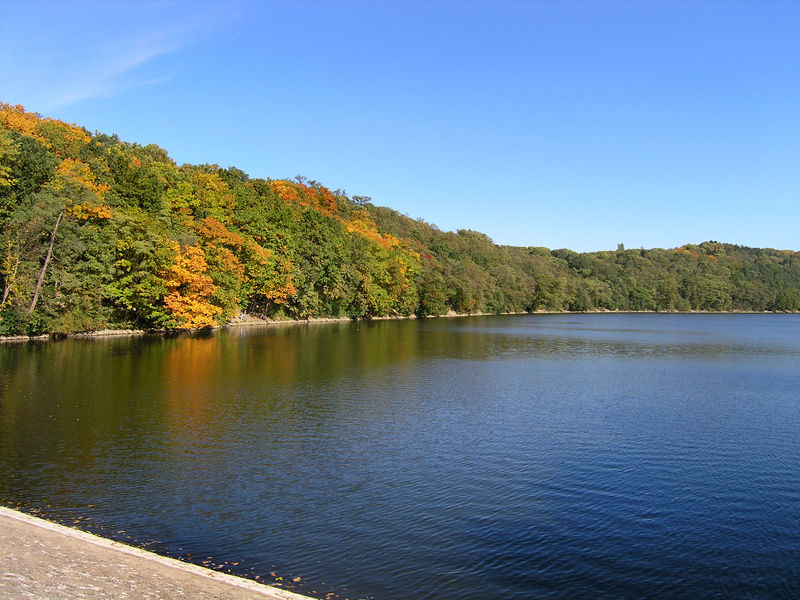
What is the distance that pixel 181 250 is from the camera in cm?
5269

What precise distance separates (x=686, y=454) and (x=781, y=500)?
3.89 m

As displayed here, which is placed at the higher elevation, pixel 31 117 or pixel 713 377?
pixel 31 117

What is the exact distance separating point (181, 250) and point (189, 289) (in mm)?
3498

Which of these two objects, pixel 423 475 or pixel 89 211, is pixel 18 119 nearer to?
pixel 89 211

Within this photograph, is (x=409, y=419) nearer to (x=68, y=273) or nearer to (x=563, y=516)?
(x=563, y=516)

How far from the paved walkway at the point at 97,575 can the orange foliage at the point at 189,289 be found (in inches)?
1701

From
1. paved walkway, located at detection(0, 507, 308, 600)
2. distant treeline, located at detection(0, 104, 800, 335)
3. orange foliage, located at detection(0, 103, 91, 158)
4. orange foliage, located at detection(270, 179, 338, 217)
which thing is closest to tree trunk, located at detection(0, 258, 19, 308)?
distant treeline, located at detection(0, 104, 800, 335)

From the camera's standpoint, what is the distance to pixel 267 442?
18078 millimetres

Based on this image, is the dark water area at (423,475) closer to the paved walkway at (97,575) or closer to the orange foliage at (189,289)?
the paved walkway at (97,575)

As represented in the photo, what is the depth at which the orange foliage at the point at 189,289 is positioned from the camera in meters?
51.0

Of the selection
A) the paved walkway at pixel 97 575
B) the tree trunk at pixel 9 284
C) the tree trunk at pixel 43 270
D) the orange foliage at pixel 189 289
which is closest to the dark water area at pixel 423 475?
the paved walkway at pixel 97 575

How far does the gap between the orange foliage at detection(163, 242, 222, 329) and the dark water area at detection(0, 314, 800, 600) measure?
1970cm

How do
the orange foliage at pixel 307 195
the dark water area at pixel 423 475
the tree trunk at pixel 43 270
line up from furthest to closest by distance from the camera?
the orange foliage at pixel 307 195 < the tree trunk at pixel 43 270 < the dark water area at pixel 423 475

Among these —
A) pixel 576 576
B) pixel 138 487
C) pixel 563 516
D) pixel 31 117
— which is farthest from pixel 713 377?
pixel 31 117
